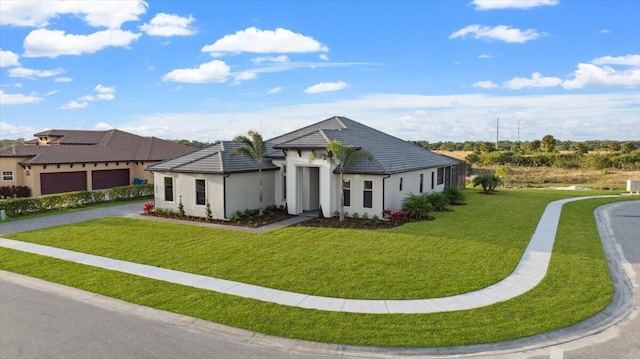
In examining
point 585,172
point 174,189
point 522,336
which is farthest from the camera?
point 585,172

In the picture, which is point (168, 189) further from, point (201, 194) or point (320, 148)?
point (320, 148)

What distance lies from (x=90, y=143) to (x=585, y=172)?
58232 millimetres

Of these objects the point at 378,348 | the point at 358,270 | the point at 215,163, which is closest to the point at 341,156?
the point at 215,163

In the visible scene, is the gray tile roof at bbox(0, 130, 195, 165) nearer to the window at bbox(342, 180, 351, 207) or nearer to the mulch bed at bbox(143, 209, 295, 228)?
the mulch bed at bbox(143, 209, 295, 228)

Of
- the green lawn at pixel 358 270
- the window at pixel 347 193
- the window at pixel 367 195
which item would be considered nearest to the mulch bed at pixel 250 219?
the green lawn at pixel 358 270

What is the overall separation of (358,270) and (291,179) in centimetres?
1007

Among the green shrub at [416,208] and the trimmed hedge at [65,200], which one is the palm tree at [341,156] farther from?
the trimmed hedge at [65,200]

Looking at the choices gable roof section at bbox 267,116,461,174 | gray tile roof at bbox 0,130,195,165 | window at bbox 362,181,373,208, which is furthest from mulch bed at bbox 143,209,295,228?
gray tile roof at bbox 0,130,195,165

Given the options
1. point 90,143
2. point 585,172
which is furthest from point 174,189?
point 585,172

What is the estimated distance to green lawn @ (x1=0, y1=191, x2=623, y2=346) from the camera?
830 centimetres

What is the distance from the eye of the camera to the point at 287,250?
14.1 meters

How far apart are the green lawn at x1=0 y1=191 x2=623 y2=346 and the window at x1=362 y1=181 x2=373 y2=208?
9.07 ft

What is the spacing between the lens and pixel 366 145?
75.8 feet

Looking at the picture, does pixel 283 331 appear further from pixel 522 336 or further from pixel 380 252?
pixel 380 252
